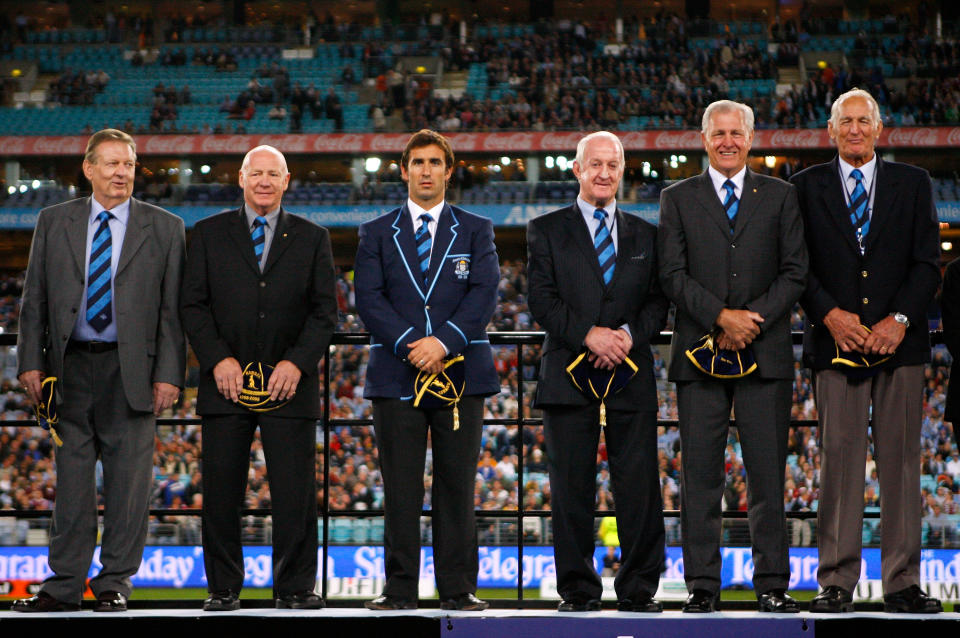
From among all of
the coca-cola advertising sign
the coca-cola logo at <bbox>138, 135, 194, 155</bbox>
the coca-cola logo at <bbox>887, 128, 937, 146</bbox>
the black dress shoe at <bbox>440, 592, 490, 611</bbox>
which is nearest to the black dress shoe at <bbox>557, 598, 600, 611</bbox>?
the black dress shoe at <bbox>440, 592, 490, 611</bbox>

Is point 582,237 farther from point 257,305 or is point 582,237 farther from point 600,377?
point 257,305

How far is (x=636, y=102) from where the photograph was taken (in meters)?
24.8

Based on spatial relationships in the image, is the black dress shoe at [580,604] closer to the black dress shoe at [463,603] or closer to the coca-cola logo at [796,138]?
the black dress shoe at [463,603]

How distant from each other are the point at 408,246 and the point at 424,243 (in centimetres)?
6

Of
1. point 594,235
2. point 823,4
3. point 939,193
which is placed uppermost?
point 823,4

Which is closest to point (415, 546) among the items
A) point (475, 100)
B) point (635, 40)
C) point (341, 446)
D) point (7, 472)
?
point (7, 472)

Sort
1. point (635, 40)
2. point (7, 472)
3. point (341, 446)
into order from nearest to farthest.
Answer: point (7, 472) < point (341, 446) < point (635, 40)

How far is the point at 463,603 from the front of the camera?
3590 millimetres

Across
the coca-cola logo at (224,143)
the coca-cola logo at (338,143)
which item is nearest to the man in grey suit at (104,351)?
the coca-cola logo at (338,143)

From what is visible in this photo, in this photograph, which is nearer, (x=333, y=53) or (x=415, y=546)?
(x=415, y=546)

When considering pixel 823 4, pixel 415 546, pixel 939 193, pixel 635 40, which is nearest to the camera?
pixel 415 546

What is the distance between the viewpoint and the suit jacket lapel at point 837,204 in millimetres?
3781

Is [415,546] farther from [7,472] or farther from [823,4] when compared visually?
[823,4]

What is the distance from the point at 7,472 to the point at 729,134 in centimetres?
563
